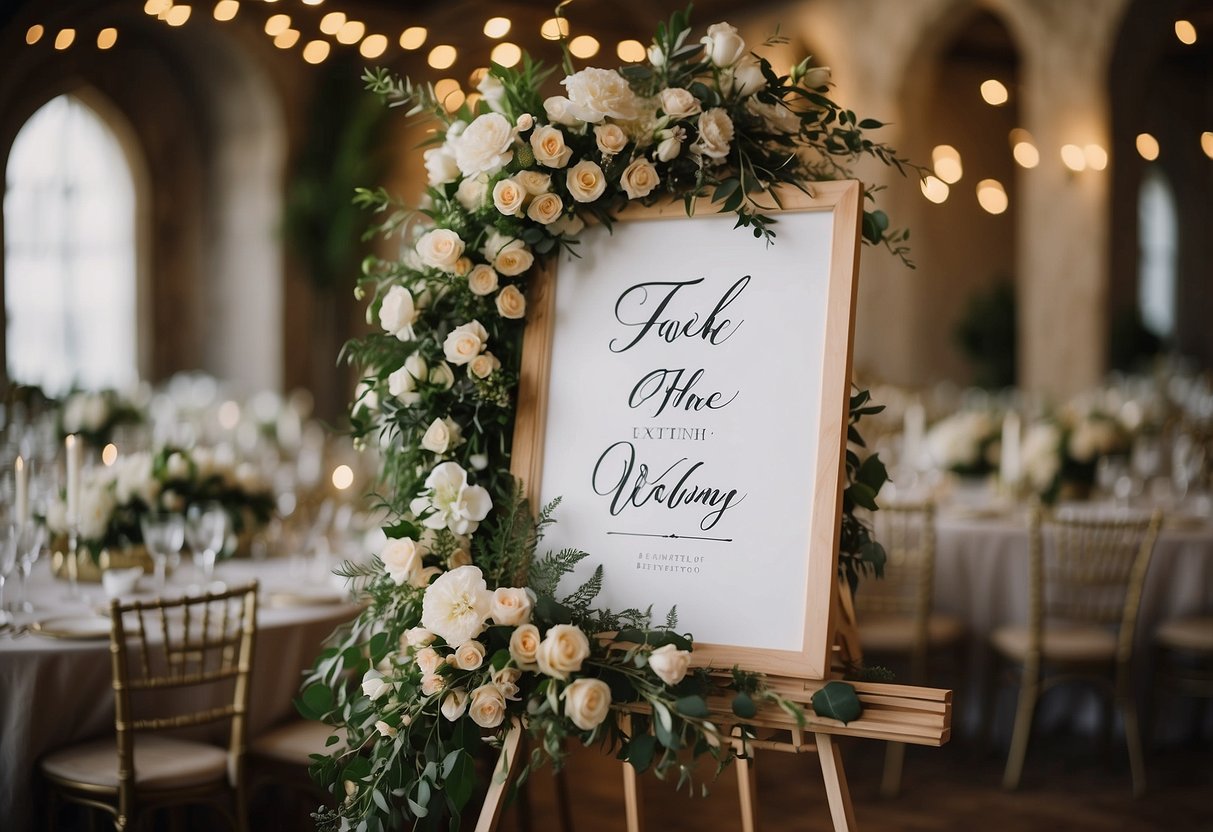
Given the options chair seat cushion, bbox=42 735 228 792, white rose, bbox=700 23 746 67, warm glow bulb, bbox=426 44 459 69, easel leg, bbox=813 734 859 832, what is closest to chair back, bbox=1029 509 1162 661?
easel leg, bbox=813 734 859 832

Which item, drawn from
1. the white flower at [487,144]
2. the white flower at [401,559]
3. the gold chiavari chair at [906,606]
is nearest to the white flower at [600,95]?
the white flower at [487,144]

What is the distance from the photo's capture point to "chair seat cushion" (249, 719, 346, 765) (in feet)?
9.95

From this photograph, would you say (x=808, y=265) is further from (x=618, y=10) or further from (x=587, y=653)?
(x=618, y=10)

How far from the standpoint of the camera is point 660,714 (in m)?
1.92

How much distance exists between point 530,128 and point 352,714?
114 centimetres

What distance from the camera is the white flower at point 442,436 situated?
219cm

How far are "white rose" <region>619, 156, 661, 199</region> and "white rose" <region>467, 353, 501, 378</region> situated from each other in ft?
1.33

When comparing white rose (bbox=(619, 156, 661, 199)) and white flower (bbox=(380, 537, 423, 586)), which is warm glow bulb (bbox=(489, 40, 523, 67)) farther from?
white flower (bbox=(380, 537, 423, 586))

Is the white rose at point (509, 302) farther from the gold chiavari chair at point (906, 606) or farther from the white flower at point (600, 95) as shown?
the gold chiavari chair at point (906, 606)

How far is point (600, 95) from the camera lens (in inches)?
81.7

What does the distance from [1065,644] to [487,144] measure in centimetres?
333

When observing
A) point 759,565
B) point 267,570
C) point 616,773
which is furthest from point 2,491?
point 759,565

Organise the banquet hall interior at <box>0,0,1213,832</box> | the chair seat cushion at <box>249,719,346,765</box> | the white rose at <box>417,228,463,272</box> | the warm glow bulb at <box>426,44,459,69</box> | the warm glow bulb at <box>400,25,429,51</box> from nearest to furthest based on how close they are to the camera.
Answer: the white rose at <box>417,228,463,272</box>
the chair seat cushion at <box>249,719,346,765</box>
the banquet hall interior at <box>0,0,1213,832</box>
the warm glow bulb at <box>426,44,459,69</box>
the warm glow bulb at <box>400,25,429,51</box>

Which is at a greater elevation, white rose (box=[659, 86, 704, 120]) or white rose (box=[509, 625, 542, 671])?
white rose (box=[659, 86, 704, 120])
